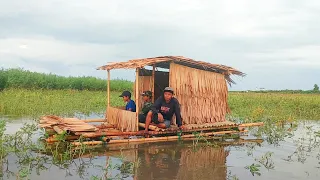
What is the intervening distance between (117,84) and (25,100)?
14.1 metres

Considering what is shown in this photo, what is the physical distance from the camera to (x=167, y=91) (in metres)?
8.05

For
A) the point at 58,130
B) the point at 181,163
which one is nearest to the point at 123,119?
the point at 58,130

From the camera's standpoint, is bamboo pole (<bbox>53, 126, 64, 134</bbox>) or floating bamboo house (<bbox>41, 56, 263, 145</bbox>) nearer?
bamboo pole (<bbox>53, 126, 64, 134</bbox>)

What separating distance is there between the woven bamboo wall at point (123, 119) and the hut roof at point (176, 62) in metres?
1.23

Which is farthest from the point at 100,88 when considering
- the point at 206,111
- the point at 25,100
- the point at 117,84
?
the point at 206,111

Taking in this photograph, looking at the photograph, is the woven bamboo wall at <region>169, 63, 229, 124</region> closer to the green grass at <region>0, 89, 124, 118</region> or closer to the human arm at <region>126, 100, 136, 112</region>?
the human arm at <region>126, 100, 136, 112</region>

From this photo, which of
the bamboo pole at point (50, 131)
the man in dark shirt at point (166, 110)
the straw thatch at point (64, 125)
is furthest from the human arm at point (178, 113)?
the bamboo pole at point (50, 131)

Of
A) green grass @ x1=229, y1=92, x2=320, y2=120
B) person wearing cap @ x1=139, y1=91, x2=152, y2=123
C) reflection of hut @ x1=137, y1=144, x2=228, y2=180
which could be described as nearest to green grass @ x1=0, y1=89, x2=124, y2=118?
person wearing cap @ x1=139, y1=91, x2=152, y2=123

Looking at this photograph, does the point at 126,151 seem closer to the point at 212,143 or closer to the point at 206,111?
the point at 212,143

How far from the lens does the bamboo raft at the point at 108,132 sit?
699cm

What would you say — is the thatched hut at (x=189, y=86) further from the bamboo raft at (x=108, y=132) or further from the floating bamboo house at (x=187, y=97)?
the bamboo raft at (x=108, y=132)

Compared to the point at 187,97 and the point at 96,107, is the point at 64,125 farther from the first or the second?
the point at 96,107

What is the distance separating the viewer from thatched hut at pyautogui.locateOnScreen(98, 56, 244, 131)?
8.37 m

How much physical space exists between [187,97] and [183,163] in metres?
2.84
